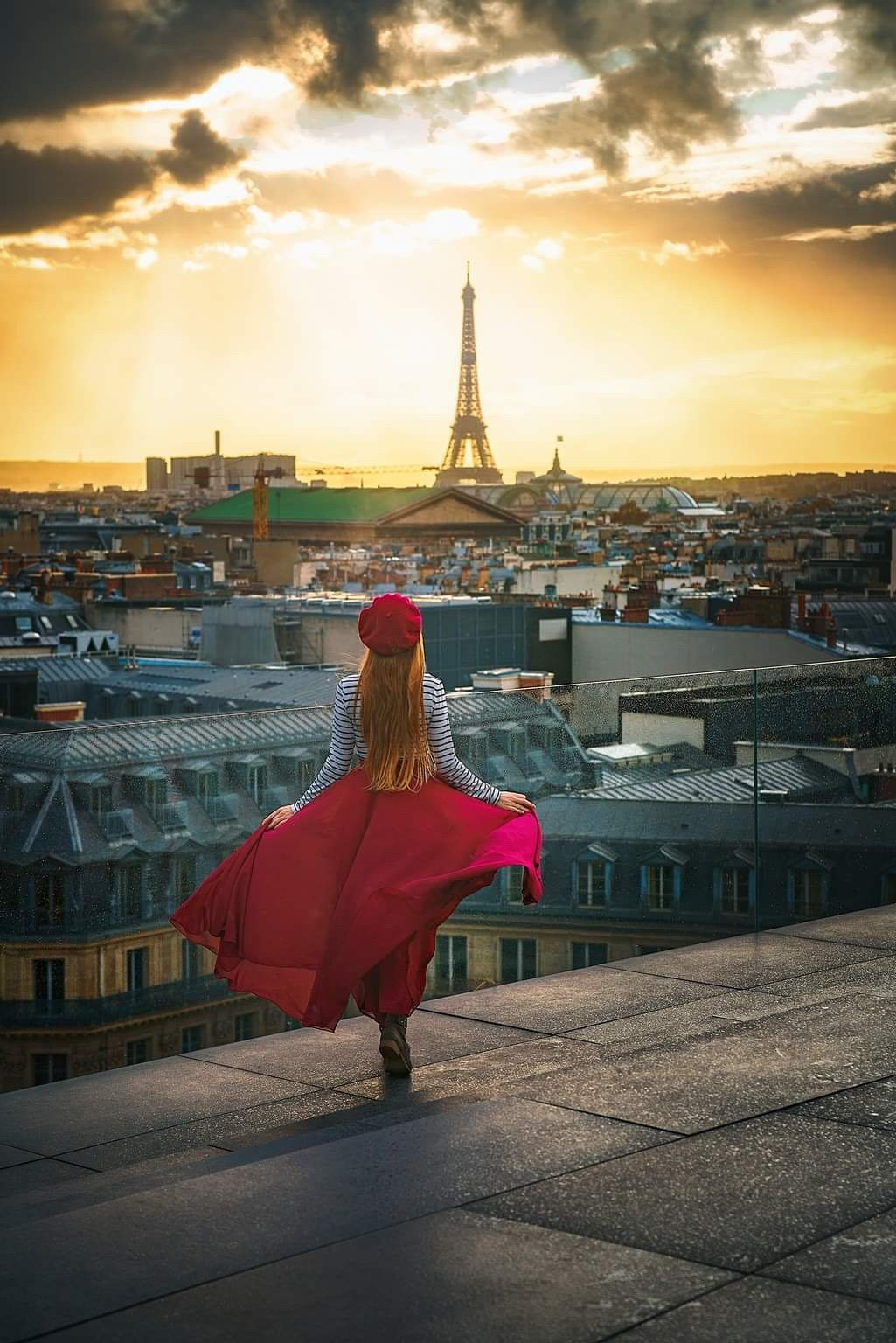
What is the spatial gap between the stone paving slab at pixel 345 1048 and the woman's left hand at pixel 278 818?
1.86ft

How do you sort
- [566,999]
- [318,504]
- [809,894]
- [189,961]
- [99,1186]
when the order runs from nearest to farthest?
[99,1186]
[189,961]
[566,999]
[809,894]
[318,504]

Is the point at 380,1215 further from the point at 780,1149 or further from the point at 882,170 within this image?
the point at 882,170

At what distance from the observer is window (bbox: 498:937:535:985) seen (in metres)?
4.91

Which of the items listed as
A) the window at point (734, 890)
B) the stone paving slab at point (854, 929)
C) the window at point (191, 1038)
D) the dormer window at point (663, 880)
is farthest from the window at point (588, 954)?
the window at point (191, 1038)

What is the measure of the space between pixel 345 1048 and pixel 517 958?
870 mm

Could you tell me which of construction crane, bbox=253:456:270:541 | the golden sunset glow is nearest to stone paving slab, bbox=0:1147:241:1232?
the golden sunset glow

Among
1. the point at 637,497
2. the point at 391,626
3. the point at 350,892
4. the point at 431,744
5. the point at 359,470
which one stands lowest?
the point at 350,892

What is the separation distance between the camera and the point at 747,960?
5.10 meters

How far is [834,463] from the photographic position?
2056 inches

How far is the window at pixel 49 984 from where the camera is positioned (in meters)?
4.04

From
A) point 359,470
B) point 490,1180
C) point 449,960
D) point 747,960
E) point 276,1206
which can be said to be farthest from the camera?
point 359,470

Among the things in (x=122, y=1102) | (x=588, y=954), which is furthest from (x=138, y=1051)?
(x=588, y=954)

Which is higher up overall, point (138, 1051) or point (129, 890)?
point (129, 890)

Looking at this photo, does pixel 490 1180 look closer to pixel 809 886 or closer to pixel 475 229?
pixel 809 886
